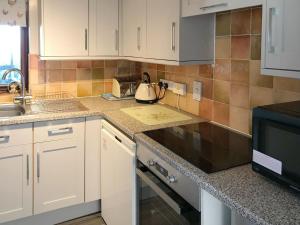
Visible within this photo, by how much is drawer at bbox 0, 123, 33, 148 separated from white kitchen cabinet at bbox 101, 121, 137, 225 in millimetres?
525

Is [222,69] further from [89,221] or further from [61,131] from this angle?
[89,221]

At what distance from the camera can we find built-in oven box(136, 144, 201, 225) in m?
1.34

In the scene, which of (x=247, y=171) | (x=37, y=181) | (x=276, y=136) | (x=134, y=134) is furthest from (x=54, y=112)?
(x=276, y=136)

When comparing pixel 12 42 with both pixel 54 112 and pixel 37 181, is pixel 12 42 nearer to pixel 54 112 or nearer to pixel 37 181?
pixel 54 112

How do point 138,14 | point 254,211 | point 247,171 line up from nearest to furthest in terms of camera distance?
point 254,211 → point 247,171 → point 138,14

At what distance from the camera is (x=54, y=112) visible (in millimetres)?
2266

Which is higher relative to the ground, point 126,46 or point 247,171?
point 126,46

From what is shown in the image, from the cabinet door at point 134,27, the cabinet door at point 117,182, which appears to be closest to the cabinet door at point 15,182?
the cabinet door at point 117,182

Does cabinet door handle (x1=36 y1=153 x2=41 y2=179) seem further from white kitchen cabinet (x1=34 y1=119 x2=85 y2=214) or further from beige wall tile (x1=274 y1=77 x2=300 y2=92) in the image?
beige wall tile (x1=274 y1=77 x2=300 y2=92)

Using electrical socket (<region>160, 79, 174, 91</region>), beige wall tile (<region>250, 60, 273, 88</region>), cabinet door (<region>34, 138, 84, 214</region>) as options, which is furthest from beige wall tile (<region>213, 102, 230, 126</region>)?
cabinet door (<region>34, 138, 84, 214</region>)

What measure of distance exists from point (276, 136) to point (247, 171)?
26cm

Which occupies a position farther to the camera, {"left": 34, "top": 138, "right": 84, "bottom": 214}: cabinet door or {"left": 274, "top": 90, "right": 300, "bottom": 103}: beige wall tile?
{"left": 34, "top": 138, "right": 84, "bottom": 214}: cabinet door

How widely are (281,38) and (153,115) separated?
120 cm

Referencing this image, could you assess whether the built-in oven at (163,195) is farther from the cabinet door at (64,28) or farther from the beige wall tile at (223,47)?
the cabinet door at (64,28)
